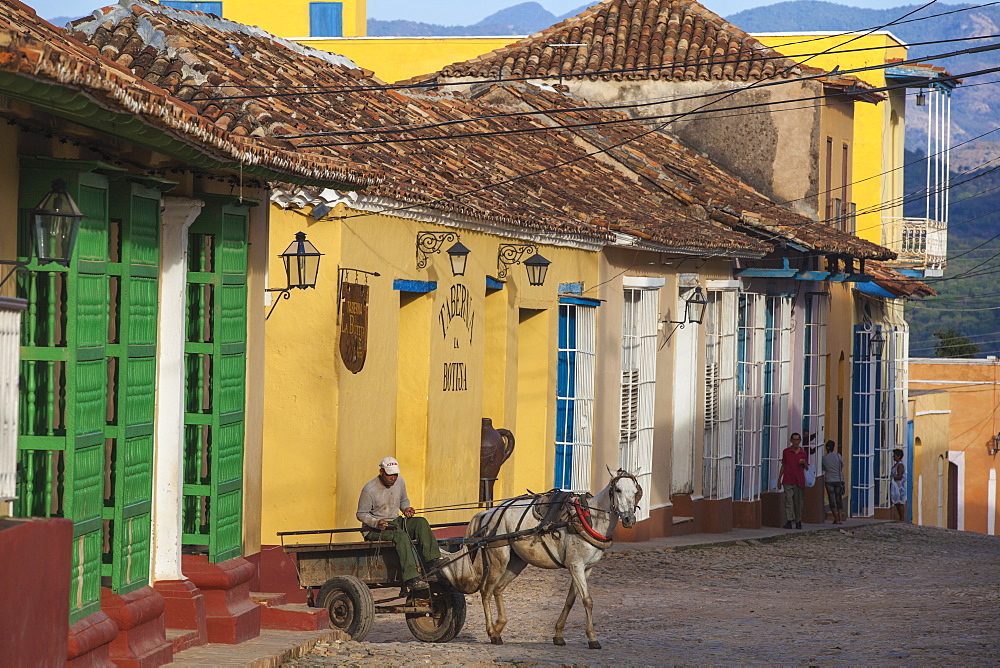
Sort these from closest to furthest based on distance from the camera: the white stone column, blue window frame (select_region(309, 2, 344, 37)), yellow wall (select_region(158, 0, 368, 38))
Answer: the white stone column
blue window frame (select_region(309, 2, 344, 37))
yellow wall (select_region(158, 0, 368, 38))

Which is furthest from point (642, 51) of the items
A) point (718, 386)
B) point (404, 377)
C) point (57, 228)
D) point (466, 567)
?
point (57, 228)

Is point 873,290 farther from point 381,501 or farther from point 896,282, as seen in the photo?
point 381,501

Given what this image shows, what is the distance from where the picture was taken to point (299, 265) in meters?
11.8

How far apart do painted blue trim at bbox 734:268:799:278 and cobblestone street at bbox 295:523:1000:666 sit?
4.14 metres

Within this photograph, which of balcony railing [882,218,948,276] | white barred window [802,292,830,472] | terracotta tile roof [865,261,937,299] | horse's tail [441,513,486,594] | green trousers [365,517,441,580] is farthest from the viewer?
balcony railing [882,218,948,276]

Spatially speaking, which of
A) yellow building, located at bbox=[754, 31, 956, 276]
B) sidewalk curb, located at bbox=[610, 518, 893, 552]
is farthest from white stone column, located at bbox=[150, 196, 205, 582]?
yellow building, located at bbox=[754, 31, 956, 276]

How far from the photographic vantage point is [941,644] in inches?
452

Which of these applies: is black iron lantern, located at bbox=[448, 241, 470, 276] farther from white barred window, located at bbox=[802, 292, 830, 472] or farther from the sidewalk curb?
white barred window, located at bbox=[802, 292, 830, 472]

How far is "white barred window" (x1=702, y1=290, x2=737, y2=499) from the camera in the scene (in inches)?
870

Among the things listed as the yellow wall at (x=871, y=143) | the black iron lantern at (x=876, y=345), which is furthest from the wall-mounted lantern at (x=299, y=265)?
the black iron lantern at (x=876, y=345)

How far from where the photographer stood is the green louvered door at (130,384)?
27.4 feet

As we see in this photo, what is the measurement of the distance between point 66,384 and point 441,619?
182 inches

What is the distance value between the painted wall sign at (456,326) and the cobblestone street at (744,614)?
2.13 m

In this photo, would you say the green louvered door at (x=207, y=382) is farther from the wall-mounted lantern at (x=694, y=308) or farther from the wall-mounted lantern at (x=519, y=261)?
the wall-mounted lantern at (x=694, y=308)
